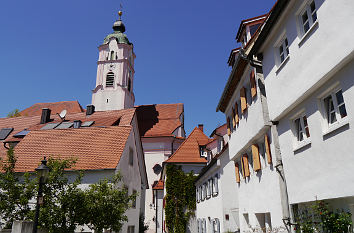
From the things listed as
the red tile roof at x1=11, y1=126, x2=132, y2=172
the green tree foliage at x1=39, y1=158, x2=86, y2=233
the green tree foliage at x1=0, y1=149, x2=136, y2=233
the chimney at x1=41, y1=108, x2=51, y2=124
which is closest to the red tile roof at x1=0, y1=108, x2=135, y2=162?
the chimney at x1=41, y1=108, x2=51, y2=124

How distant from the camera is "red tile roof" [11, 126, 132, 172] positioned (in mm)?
16809

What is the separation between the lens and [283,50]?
8578mm

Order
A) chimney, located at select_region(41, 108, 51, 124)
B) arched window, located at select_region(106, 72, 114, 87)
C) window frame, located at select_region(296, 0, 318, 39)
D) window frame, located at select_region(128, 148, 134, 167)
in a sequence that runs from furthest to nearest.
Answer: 1. arched window, located at select_region(106, 72, 114, 87)
2. chimney, located at select_region(41, 108, 51, 124)
3. window frame, located at select_region(128, 148, 134, 167)
4. window frame, located at select_region(296, 0, 318, 39)

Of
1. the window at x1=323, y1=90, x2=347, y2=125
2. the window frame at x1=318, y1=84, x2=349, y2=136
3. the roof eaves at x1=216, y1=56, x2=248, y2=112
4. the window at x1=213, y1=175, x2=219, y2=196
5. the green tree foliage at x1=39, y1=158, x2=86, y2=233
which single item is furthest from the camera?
the window at x1=213, y1=175, x2=219, y2=196

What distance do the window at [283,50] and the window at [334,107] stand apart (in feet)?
7.50

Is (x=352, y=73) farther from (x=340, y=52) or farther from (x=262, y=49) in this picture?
(x=262, y=49)

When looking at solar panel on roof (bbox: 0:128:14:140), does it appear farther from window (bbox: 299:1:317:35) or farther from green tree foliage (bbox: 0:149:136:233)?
window (bbox: 299:1:317:35)

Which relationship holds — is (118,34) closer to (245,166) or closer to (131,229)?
(131,229)

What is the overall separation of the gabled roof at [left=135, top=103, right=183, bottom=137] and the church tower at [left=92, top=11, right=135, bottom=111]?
310 cm

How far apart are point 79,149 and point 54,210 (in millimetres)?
7116

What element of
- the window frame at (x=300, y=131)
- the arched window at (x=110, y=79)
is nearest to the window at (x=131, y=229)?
the window frame at (x=300, y=131)

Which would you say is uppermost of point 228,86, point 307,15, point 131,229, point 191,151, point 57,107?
point 57,107

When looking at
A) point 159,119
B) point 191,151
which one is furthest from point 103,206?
point 159,119

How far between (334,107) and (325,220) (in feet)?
7.79
